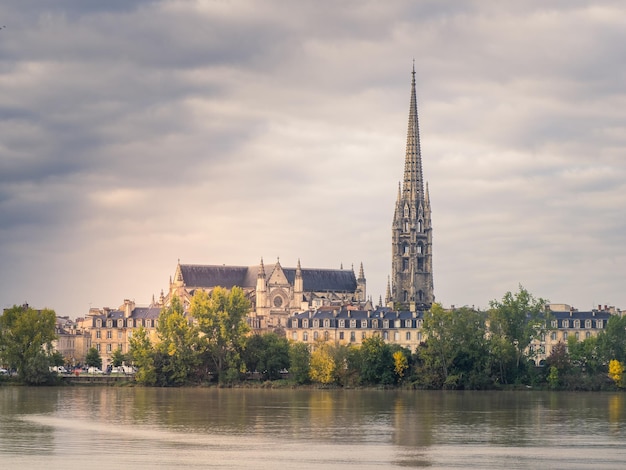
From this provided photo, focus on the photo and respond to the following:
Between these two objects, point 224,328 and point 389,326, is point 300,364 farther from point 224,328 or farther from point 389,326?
point 389,326

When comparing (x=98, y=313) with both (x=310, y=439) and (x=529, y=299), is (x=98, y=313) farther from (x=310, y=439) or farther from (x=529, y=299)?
(x=310, y=439)

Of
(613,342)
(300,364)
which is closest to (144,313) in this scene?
(300,364)

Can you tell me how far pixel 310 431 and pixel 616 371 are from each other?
57207mm

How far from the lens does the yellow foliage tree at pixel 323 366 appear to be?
125875 mm

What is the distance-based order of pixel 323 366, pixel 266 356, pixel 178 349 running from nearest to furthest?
pixel 323 366, pixel 178 349, pixel 266 356

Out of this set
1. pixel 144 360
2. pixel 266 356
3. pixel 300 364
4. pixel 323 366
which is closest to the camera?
pixel 323 366

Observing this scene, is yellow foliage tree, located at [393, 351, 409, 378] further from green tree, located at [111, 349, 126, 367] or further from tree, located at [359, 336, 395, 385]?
green tree, located at [111, 349, 126, 367]

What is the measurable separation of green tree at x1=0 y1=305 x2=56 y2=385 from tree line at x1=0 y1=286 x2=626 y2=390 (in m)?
0.10

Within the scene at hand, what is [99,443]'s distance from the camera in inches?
2525

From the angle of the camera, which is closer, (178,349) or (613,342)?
(613,342)

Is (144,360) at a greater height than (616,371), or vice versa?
(144,360)

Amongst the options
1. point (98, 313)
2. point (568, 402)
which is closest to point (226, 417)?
point (568, 402)

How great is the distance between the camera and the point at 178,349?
130 m

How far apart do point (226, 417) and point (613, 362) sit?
5242 cm
